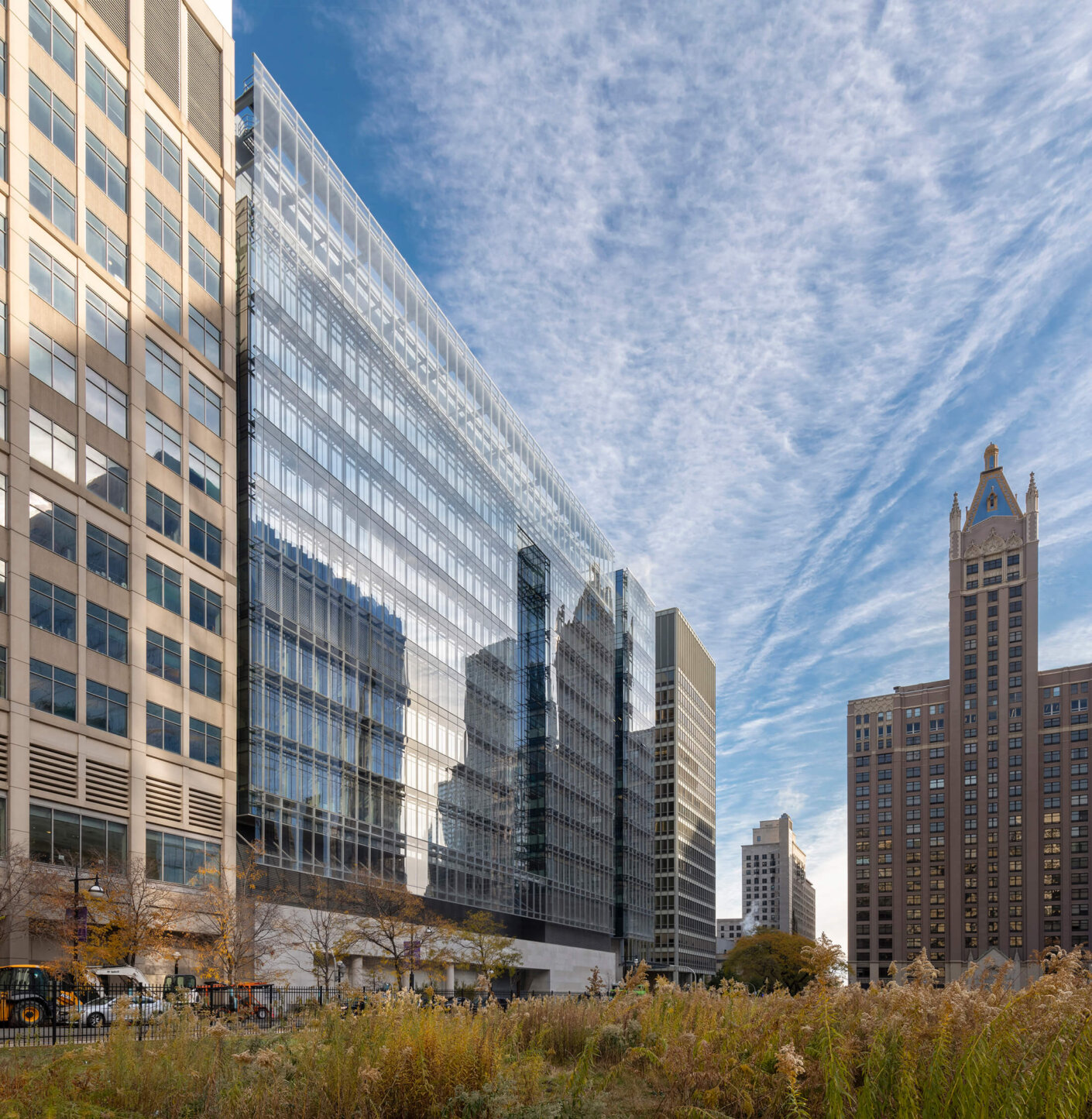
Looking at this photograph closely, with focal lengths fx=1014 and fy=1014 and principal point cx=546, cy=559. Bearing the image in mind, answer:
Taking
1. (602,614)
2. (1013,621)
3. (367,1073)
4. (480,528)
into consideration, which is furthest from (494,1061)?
(1013,621)

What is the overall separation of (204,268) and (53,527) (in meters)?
17.8

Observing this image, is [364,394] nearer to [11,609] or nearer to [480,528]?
[480,528]

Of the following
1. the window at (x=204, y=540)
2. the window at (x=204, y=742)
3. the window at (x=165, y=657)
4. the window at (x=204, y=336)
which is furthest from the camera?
the window at (x=204, y=336)

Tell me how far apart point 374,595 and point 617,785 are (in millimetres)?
57271

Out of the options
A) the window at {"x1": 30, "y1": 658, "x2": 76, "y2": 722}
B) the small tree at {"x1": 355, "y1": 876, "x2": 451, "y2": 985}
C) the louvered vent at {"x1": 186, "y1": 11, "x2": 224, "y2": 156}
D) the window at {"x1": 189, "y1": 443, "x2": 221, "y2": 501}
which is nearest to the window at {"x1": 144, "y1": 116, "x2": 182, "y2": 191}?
the louvered vent at {"x1": 186, "y1": 11, "x2": 224, "y2": 156}

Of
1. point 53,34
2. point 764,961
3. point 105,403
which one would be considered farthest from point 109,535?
point 764,961

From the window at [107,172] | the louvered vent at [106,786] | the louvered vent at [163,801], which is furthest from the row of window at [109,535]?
the window at [107,172]

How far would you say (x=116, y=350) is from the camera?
147ft

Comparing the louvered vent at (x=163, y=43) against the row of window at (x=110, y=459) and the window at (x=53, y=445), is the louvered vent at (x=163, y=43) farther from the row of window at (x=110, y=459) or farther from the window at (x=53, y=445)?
the window at (x=53, y=445)

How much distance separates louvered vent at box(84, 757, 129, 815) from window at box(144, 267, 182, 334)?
20.8 meters

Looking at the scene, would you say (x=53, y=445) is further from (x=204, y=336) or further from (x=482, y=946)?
(x=482, y=946)

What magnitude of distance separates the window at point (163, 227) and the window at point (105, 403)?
835 cm

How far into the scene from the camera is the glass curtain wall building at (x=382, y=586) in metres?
53.9

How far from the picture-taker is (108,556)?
4316 centimetres
